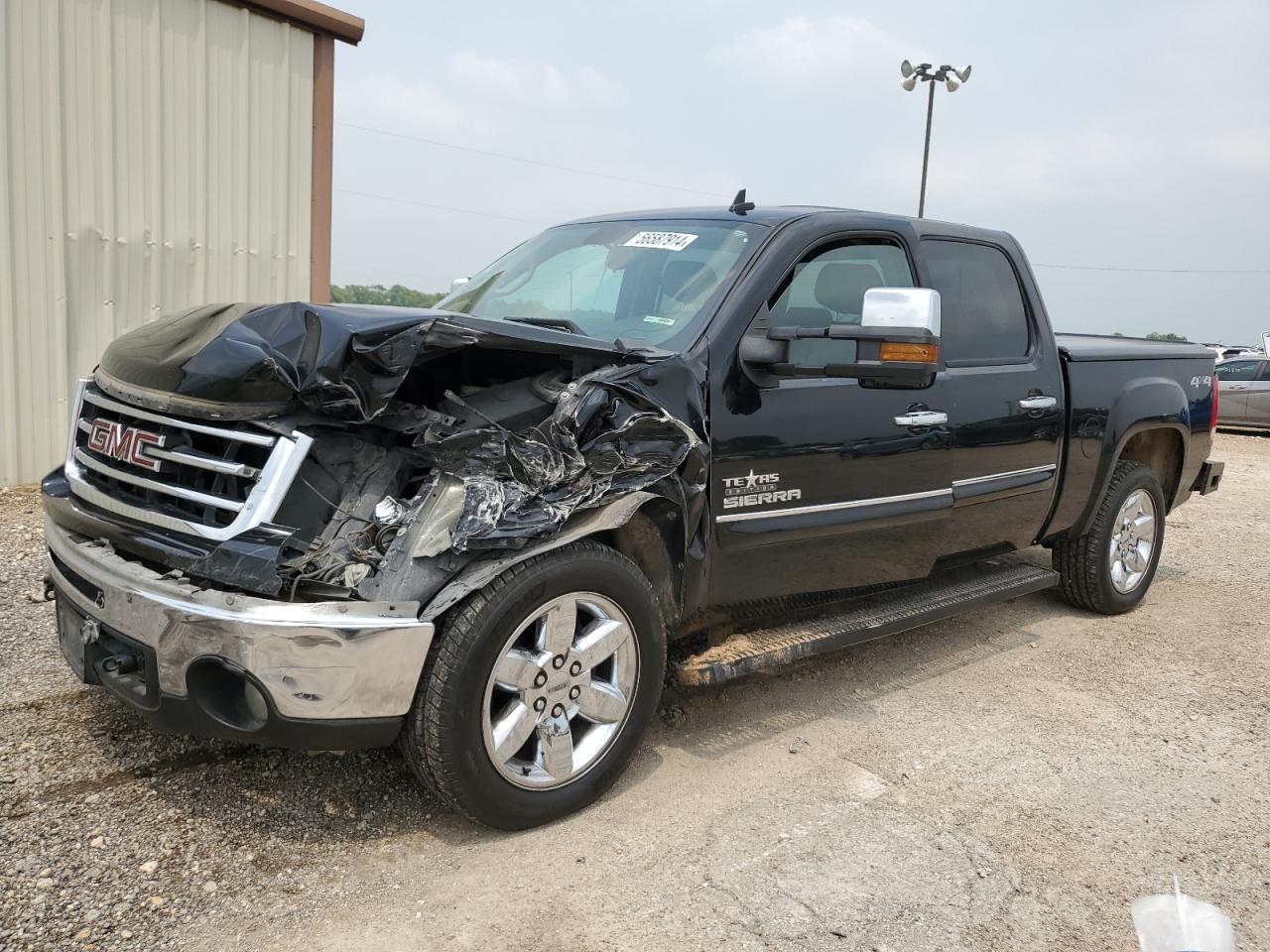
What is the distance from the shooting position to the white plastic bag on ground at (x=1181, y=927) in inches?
64.7

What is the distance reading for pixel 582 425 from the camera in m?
3.07

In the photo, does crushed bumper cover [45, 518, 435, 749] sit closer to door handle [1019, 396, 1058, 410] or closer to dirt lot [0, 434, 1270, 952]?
dirt lot [0, 434, 1270, 952]

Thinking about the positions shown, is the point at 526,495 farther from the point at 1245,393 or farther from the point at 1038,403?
the point at 1245,393

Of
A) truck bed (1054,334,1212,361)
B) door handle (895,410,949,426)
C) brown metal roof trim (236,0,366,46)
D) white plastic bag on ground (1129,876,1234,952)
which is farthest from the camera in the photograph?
brown metal roof trim (236,0,366,46)

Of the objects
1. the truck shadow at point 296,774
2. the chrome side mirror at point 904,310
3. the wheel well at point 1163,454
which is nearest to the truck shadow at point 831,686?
the truck shadow at point 296,774

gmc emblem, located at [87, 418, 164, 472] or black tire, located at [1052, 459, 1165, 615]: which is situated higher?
gmc emblem, located at [87, 418, 164, 472]

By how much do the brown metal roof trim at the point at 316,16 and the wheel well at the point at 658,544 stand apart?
624 centimetres

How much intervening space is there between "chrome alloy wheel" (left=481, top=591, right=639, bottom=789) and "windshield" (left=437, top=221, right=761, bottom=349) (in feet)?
3.27

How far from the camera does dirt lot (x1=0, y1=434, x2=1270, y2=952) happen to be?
2.67 metres

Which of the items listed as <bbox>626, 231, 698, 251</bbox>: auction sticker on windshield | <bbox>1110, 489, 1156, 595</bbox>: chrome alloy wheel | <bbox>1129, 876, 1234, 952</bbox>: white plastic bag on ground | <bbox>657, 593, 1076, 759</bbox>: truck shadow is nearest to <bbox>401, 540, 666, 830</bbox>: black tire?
<bbox>657, 593, 1076, 759</bbox>: truck shadow

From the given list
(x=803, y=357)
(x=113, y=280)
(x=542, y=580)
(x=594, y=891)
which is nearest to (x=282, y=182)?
(x=113, y=280)

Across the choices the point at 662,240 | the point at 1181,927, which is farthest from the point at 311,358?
the point at 1181,927

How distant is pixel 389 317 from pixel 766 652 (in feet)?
5.70

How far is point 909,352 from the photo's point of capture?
11.3ft
